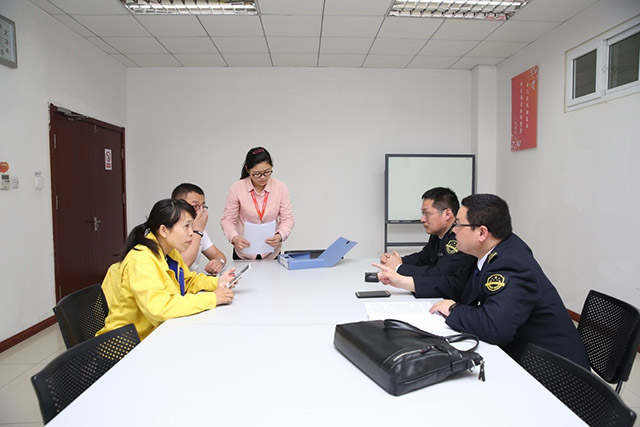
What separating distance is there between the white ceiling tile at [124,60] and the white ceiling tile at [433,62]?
354cm

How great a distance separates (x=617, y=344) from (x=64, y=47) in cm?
481

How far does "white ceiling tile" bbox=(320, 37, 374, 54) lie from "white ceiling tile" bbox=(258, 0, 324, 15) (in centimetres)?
65

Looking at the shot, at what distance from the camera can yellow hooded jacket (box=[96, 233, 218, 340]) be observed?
1493mm

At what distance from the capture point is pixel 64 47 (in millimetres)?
3783

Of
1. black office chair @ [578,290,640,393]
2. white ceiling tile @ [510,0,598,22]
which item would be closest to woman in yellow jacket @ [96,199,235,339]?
black office chair @ [578,290,640,393]

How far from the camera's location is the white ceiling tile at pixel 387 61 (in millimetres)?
4721

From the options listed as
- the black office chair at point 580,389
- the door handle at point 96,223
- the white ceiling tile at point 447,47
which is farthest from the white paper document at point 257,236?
the white ceiling tile at point 447,47

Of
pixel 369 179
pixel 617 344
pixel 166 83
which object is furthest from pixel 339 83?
pixel 617 344

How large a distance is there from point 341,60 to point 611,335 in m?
4.18

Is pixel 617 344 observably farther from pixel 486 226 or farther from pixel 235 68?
pixel 235 68

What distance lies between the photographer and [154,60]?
476 cm

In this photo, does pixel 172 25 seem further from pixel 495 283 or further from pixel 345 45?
pixel 495 283

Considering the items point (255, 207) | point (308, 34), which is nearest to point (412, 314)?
point (255, 207)

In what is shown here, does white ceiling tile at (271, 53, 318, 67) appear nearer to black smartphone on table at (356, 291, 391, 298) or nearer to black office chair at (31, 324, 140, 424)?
black smartphone on table at (356, 291, 391, 298)
